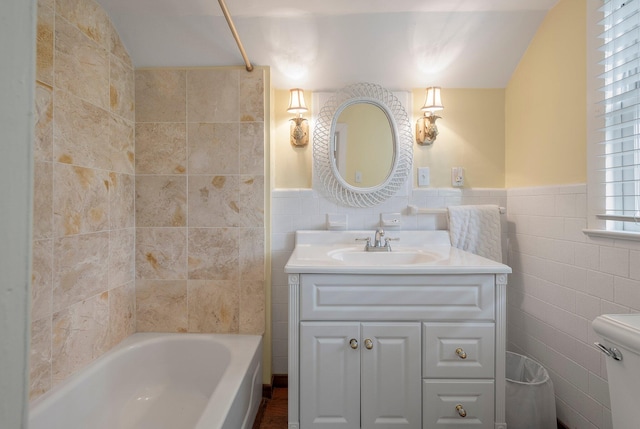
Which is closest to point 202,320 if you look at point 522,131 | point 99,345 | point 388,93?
point 99,345

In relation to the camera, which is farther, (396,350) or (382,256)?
(382,256)

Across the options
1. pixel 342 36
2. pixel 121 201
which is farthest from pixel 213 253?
pixel 342 36

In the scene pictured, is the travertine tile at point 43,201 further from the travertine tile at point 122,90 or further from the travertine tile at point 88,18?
the travertine tile at point 88,18

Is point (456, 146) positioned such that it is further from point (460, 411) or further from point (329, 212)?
point (460, 411)

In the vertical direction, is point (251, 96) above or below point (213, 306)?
above

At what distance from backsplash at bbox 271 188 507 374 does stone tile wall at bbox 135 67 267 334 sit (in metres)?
0.16

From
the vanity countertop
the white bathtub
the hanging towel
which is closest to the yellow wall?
the hanging towel

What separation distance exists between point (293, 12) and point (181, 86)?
708 mm

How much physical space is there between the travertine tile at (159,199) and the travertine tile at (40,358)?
0.66m

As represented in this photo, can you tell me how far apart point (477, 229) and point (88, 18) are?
216cm

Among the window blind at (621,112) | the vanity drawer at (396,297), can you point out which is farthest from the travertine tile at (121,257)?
the window blind at (621,112)

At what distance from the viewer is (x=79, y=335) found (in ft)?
4.23

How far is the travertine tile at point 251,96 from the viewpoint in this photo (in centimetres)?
169

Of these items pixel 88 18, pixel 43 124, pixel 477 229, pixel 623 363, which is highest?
pixel 88 18
